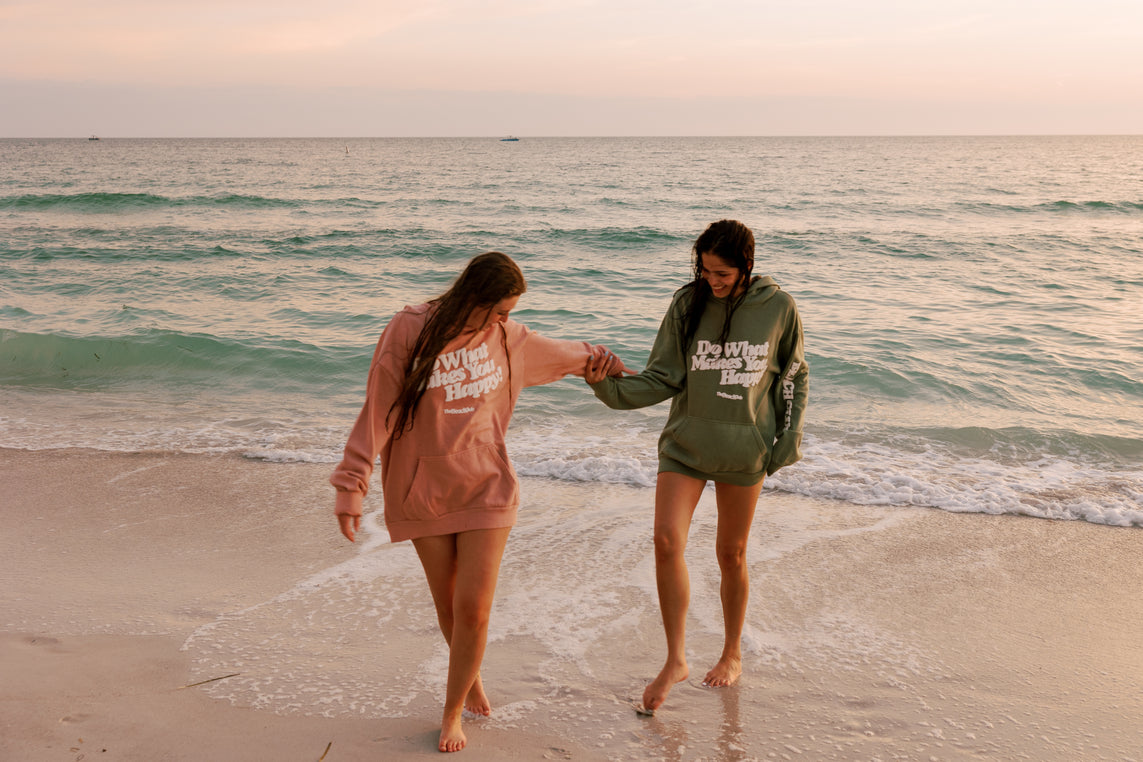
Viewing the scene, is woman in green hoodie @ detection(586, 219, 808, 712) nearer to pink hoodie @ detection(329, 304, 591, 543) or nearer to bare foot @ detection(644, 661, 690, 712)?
bare foot @ detection(644, 661, 690, 712)

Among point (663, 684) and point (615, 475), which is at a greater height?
point (663, 684)

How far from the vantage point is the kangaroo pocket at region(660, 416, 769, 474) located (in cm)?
302

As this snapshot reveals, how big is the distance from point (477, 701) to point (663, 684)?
2.26 ft

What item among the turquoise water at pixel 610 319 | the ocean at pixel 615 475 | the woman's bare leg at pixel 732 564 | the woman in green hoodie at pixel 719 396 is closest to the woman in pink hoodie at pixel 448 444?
the woman in green hoodie at pixel 719 396

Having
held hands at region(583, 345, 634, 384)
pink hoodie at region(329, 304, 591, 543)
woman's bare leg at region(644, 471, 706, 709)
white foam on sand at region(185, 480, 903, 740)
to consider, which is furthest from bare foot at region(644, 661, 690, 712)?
held hands at region(583, 345, 634, 384)

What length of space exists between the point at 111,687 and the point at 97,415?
212 inches

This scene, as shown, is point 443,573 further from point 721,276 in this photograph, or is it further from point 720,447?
point 721,276

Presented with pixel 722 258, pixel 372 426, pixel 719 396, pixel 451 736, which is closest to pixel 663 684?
pixel 451 736

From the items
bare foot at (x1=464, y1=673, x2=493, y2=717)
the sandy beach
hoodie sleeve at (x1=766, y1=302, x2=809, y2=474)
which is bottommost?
the sandy beach

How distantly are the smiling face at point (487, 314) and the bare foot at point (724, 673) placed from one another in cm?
172

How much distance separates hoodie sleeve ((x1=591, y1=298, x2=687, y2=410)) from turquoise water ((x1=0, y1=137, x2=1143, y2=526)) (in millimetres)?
2905

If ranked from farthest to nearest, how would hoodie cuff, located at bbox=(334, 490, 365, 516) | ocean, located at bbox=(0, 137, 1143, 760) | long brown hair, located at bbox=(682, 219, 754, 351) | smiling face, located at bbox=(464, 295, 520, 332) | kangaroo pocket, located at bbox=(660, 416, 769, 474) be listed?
ocean, located at bbox=(0, 137, 1143, 760) < kangaroo pocket, located at bbox=(660, 416, 769, 474) < long brown hair, located at bbox=(682, 219, 754, 351) < smiling face, located at bbox=(464, 295, 520, 332) < hoodie cuff, located at bbox=(334, 490, 365, 516)

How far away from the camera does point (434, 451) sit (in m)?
2.63

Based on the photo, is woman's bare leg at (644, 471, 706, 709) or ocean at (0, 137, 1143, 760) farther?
ocean at (0, 137, 1143, 760)
